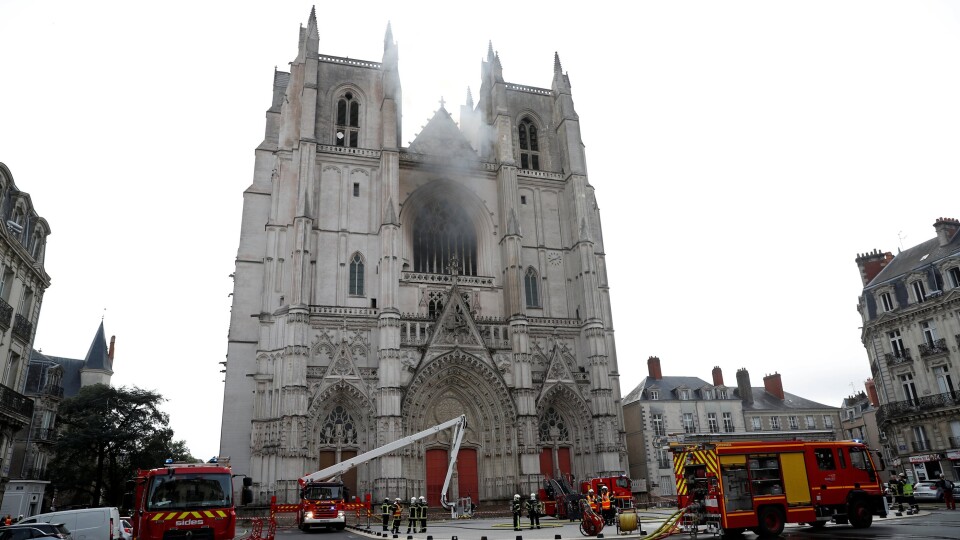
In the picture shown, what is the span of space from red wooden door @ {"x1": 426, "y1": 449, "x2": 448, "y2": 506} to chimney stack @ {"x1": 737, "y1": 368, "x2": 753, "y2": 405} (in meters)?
26.0

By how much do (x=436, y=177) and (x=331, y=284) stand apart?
8.38 metres

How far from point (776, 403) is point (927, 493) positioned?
2284 cm

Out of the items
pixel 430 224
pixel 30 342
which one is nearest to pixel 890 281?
pixel 430 224

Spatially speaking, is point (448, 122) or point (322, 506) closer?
point (322, 506)

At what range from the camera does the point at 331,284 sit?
30.6 m

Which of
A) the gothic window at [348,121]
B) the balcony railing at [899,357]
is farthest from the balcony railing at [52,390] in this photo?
the balcony railing at [899,357]

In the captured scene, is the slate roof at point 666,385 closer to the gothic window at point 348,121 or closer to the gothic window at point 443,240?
the gothic window at point 443,240

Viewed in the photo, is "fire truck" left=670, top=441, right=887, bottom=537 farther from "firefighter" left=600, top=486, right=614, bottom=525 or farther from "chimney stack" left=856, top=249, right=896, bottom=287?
"chimney stack" left=856, top=249, right=896, bottom=287

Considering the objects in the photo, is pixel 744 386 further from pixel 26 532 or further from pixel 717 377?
pixel 26 532

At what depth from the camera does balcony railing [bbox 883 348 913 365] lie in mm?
30719

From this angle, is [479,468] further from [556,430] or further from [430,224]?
[430,224]

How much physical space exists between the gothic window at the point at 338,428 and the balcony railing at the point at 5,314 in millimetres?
12221

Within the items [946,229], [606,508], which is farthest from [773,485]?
[946,229]

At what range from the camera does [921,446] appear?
29953 mm
